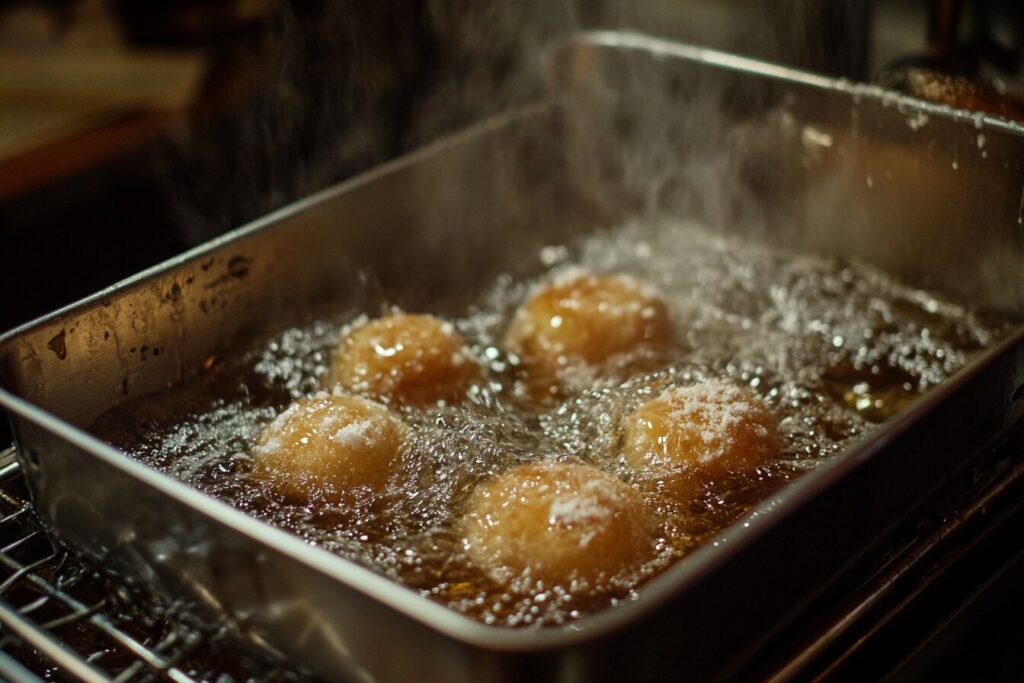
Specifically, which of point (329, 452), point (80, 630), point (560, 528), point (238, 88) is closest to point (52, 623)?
point (80, 630)

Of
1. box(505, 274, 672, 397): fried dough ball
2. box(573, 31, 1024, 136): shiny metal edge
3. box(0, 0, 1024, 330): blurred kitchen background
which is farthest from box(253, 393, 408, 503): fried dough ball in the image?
box(0, 0, 1024, 330): blurred kitchen background

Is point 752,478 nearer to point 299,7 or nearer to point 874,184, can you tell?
point 874,184

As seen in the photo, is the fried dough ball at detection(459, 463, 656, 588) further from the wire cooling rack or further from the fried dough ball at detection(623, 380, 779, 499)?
the wire cooling rack

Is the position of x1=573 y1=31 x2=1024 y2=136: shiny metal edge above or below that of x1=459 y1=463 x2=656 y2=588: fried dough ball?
above

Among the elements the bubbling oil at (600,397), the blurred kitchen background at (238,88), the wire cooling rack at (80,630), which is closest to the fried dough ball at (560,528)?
the bubbling oil at (600,397)

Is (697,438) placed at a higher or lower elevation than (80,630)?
higher

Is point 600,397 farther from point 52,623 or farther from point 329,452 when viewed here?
point 52,623
